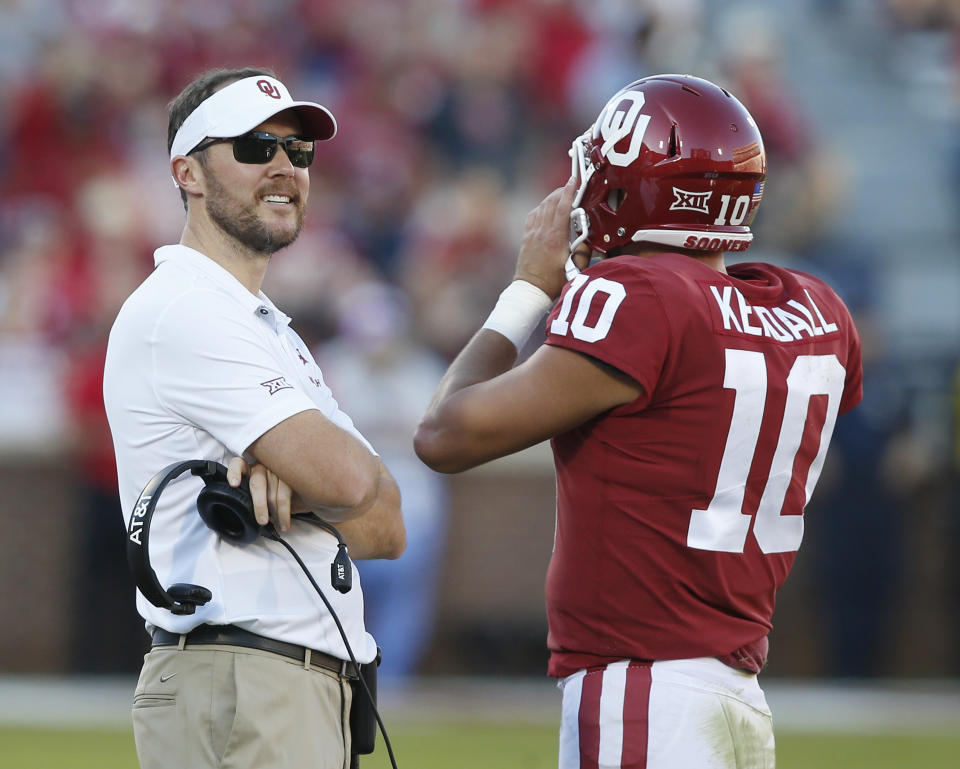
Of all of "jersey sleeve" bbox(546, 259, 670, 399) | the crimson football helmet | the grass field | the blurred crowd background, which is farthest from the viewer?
the blurred crowd background

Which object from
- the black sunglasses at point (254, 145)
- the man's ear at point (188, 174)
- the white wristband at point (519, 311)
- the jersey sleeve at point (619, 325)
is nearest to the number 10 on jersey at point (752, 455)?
the jersey sleeve at point (619, 325)

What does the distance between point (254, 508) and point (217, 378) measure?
29 centimetres

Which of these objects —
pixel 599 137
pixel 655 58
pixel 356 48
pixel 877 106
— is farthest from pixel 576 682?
pixel 877 106

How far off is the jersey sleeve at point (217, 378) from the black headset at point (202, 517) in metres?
0.09

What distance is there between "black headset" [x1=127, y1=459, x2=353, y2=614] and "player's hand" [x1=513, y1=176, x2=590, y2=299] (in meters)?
0.84

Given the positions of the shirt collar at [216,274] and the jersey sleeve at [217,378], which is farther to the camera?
the shirt collar at [216,274]

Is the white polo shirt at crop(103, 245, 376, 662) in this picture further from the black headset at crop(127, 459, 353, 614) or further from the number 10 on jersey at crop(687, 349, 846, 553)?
the number 10 on jersey at crop(687, 349, 846, 553)

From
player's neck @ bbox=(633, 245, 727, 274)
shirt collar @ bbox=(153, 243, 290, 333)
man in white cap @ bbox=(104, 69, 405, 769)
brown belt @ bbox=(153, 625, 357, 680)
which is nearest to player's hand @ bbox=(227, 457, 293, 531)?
man in white cap @ bbox=(104, 69, 405, 769)

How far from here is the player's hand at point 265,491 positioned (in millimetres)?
2877

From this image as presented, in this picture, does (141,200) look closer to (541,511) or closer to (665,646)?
(541,511)

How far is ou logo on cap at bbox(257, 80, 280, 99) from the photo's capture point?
3299mm

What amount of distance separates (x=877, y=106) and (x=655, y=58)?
8.49 feet

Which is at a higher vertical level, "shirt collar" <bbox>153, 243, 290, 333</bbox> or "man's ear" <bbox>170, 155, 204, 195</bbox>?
"man's ear" <bbox>170, 155, 204, 195</bbox>

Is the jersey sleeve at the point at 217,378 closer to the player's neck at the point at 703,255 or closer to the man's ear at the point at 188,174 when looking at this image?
the man's ear at the point at 188,174
